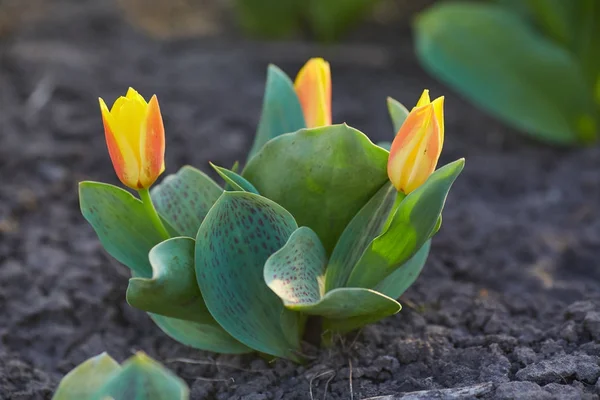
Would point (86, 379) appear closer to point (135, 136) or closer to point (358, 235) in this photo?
point (135, 136)

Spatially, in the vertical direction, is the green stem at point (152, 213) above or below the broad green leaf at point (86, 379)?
above

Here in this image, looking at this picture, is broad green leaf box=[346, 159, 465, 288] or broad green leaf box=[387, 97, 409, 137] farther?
broad green leaf box=[387, 97, 409, 137]

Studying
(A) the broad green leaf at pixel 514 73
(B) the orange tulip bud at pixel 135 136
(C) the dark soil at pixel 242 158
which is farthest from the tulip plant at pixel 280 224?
(A) the broad green leaf at pixel 514 73

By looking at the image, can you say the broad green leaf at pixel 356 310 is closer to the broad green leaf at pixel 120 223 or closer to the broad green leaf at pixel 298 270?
the broad green leaf at pixel 298 270

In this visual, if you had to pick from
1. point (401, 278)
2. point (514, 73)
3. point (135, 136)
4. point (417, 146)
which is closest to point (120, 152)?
point (135, 136)

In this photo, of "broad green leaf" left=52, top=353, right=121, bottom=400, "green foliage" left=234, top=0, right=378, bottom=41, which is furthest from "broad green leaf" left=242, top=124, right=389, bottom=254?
"green foliage" left=234, top=0, right=378, bottom=41

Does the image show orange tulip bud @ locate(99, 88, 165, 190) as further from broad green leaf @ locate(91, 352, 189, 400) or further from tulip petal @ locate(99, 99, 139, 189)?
broad green leaf @ locate(91, 352, 189, 400)
